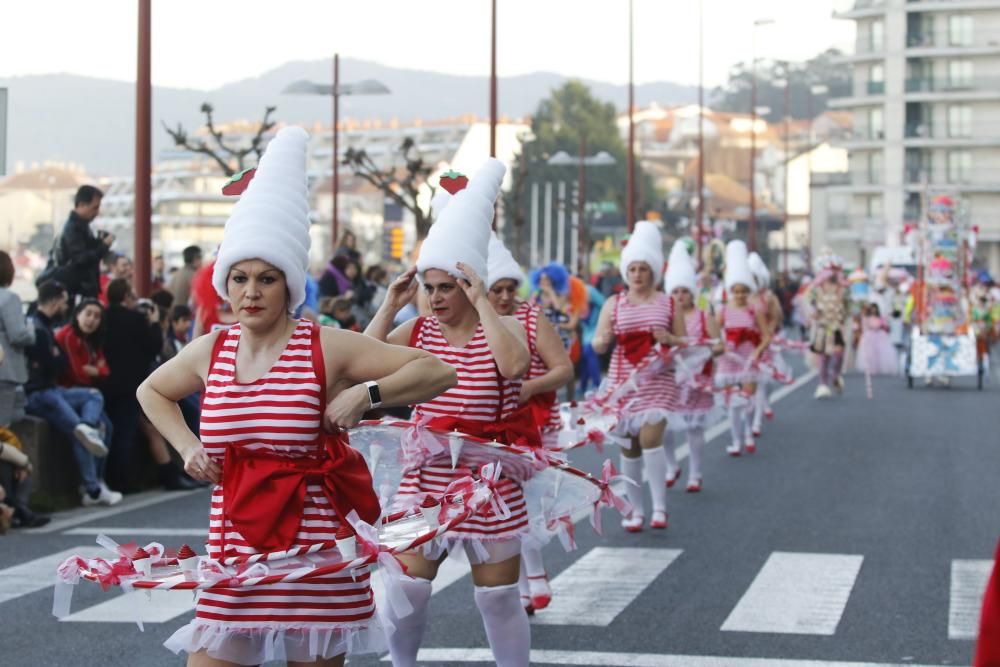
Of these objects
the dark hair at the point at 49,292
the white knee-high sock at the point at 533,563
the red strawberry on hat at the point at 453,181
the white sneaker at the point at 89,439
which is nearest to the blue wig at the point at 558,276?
the dark hair at the point at 49,292

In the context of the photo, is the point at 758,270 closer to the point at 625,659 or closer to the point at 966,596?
the point at 966,596

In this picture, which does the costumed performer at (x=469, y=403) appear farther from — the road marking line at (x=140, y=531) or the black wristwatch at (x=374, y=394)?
the road marking line at (x=140, y=531)

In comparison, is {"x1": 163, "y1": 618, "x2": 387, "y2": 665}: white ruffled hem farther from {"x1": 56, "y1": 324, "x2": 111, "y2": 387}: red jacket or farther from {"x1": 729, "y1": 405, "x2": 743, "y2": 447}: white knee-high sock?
{"x1": 729, "y1": 405, "x2": 743, "y2": 447}: white knee-high sock

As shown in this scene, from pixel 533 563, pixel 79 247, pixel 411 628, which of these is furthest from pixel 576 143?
pixel 411 628

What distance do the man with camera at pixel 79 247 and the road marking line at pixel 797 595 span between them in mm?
6914

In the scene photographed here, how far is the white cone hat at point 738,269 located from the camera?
66.6ft

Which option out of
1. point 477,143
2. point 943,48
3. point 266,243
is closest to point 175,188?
point 477,143

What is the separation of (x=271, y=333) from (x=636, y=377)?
7.99 meters

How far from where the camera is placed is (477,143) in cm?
15912

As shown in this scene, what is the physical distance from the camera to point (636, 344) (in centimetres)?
1330

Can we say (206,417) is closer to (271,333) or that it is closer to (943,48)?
(271,333)

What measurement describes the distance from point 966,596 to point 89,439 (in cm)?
677

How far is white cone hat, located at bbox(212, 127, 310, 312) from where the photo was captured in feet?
17.9

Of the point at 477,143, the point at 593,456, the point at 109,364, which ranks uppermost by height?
the point at 477,143
